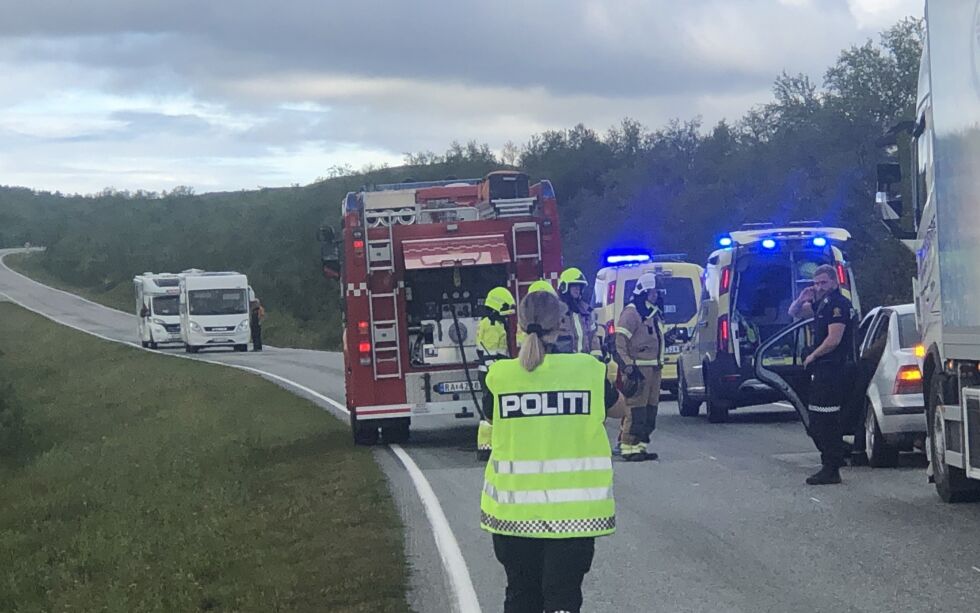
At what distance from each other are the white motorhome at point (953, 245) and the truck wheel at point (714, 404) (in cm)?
768

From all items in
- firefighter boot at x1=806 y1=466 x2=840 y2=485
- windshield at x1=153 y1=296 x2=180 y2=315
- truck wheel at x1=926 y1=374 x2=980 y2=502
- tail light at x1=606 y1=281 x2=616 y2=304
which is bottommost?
windshield at x1=153 y1=296 x2=180 y2=315

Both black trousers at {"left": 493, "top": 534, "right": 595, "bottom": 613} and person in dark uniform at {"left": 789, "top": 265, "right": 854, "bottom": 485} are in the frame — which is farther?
person in dark uniform at {"left": 789, "top": 265, "right": 854, "bottom": 485}

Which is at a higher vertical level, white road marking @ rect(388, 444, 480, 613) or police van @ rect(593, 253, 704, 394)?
police van @ rect(593, 253, 704, 394)

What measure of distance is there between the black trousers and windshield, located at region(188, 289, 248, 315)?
148 ft

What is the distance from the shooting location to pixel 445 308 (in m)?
18.2

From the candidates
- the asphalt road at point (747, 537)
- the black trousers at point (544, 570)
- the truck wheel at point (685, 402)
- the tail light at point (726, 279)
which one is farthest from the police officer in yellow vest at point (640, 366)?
the black trousers at point (544, 570)

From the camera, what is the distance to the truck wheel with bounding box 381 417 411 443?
18.5 metres

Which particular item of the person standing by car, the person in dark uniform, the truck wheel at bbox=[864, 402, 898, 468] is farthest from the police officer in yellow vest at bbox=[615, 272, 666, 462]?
the person standing by car

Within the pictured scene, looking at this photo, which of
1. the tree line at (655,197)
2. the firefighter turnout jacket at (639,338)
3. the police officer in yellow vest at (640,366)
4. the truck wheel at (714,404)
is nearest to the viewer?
the police officer in yellow vest at (640,366)

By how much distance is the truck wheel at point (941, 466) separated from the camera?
1104cm

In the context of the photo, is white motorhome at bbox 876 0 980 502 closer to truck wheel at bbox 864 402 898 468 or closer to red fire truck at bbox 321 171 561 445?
truck wheel at bbox 864 402 898 468

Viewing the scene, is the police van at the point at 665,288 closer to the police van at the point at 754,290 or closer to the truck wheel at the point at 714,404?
the truck wheel at the point at 714,404

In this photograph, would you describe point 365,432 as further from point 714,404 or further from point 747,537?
point 747,537

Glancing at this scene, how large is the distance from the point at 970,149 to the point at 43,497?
1214 centimetres
